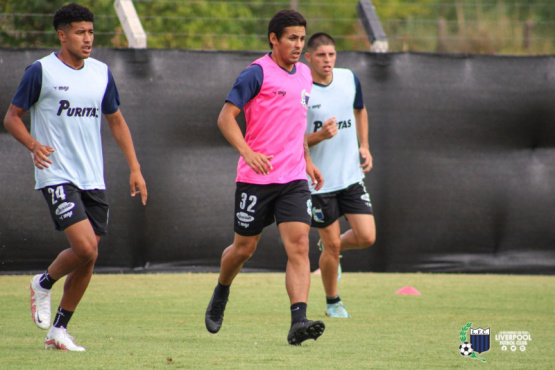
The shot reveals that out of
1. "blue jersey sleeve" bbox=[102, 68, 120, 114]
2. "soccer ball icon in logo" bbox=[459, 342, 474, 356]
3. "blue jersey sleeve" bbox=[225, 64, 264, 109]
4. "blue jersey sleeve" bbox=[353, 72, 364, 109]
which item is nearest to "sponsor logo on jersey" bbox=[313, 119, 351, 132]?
"blue jersey sleeve" bbox=[353, 72, 364, 109]

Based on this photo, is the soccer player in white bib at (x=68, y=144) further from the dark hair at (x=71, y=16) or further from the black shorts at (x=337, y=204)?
the black shorts at (x=337, y=204)

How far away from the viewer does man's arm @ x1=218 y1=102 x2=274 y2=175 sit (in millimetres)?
5402

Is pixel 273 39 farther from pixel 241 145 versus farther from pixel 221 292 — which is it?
pixel 221 292

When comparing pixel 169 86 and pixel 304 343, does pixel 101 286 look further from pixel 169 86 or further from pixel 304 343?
pixel 304 343

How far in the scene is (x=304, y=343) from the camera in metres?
5.68

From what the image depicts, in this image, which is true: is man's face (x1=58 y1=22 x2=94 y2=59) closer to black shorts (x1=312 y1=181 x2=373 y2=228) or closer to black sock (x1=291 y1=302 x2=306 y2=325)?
black sock (x1=291 y1=302 x2=306 y2=325)

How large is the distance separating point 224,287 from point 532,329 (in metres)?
2.16

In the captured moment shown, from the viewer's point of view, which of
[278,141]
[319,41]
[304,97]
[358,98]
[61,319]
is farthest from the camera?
[358,98]

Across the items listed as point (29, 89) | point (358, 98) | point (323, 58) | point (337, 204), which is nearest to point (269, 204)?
point (29, 89)

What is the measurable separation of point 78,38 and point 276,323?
2478mm

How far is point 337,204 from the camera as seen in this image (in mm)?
7363

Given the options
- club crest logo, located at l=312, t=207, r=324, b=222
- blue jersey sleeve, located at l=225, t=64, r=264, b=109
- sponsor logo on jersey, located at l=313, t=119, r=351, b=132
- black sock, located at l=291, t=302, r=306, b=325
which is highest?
blue jersey sleeve, located at l=225, t=64, r=264, b=109

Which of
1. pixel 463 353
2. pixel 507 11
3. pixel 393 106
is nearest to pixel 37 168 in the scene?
pixel 463 353

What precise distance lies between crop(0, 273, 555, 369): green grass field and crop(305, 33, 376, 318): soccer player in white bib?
0.53 metres
